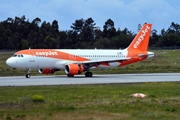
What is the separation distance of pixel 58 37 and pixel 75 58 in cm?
7161

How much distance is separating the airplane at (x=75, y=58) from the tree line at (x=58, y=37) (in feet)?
176

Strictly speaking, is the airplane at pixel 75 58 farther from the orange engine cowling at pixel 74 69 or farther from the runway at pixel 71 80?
the runway at pixel 71 80

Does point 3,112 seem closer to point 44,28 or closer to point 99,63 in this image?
point 99,63

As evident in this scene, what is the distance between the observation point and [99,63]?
4966 cm

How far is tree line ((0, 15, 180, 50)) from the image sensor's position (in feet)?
371

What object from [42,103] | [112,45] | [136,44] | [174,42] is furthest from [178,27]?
[42,103]

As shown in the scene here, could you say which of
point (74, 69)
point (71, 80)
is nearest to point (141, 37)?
point (74, 69)

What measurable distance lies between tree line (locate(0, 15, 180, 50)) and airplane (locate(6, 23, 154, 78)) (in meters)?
53.5

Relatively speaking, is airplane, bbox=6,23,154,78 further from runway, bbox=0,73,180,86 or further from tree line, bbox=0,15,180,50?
tree line, bbox=0,15,180,50

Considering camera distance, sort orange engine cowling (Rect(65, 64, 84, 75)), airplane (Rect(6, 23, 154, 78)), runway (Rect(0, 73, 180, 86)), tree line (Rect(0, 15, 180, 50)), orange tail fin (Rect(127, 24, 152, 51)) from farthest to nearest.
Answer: tree line (Rect(0, 15, 180, 50)) < orange tail fin (Rect(127, 24, 152, 51)) < airplane (Rect(6, 23, 154, 78)) < orange engine cowling (Rect(65, 64, 84, 75)) < runway (Rect(0, 73, 180, 86))

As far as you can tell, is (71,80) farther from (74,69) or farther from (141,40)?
(141,40)

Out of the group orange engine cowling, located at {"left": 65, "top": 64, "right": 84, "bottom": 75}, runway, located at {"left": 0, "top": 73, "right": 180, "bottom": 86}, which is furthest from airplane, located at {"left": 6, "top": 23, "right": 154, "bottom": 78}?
runway, located at {"left": 0, "top": 73, "right": 180, "bottom": 86}

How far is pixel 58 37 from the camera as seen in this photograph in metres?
121

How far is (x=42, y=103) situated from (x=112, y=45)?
9944 cm
